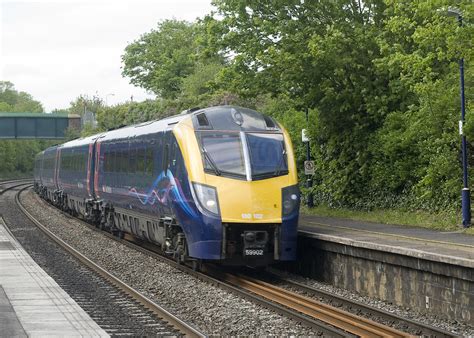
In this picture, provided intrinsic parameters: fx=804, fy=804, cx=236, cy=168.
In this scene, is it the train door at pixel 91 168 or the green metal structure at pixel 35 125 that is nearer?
the train door at pixel 91 168

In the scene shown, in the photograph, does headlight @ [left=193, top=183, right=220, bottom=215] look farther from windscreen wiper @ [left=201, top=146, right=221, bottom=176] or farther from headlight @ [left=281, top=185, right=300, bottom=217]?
headlight @ [left=281, top=185, right=300, bottom=217]

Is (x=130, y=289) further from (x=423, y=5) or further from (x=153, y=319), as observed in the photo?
(x=423, y=5)

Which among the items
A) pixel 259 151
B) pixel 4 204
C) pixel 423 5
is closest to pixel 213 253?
pixel 259 151

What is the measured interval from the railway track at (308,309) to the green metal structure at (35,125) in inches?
2448


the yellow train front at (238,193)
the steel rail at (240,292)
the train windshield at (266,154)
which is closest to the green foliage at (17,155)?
the steel rail at (240,292)

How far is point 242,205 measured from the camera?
15.4 m

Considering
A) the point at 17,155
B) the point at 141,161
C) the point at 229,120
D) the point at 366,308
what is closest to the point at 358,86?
the point at 141,161

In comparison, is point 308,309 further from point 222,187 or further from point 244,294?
point 222,187

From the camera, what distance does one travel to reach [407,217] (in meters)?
24.2

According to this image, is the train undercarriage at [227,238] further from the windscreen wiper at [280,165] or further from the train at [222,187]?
the windscreen wiper at [280,165]

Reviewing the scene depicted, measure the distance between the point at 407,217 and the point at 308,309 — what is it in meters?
12.3

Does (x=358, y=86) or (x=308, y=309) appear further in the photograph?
(x=358, y=86)

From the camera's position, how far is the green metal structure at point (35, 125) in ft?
250

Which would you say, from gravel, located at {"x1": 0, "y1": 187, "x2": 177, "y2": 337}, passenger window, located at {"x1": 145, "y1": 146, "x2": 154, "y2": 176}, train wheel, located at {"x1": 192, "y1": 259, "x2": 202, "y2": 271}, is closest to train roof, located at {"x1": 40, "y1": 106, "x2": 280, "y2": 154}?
passenger window, located at {"x1": 145, "y1": 146, "x2": 154, "y2": 176}
